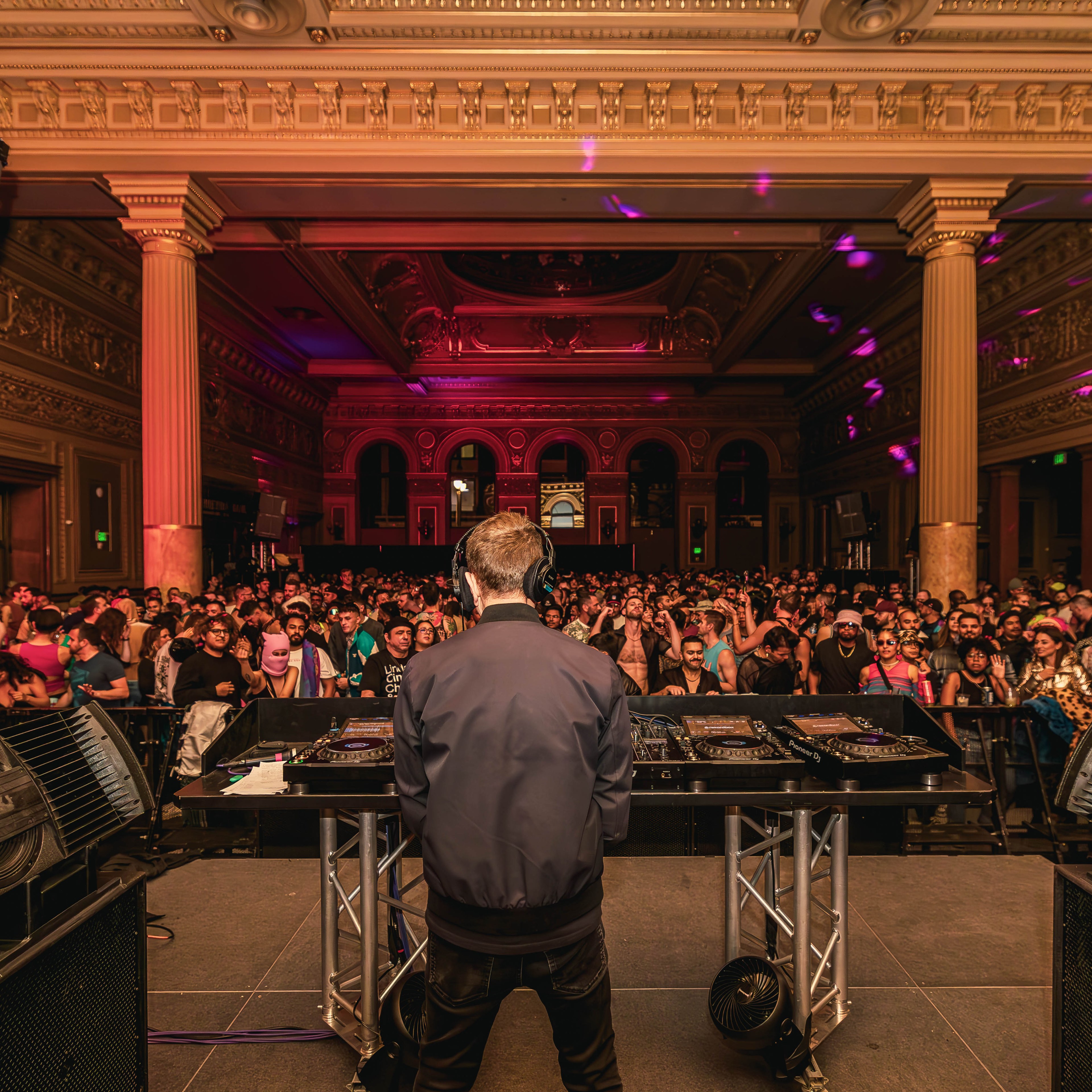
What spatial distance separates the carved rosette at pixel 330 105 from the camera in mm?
10336

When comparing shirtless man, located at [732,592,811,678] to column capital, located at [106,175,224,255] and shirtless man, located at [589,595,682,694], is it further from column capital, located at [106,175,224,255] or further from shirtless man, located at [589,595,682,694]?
column capital, located at [106,175,224,255]

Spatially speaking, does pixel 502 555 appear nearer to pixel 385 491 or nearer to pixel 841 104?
pixel 841 104

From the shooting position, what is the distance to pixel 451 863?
1947 millimetres

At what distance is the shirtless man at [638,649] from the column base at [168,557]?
7.09 meters

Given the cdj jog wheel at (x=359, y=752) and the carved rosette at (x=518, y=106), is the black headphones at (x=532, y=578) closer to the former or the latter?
the cdj jog wheel at (x=359, y=752)

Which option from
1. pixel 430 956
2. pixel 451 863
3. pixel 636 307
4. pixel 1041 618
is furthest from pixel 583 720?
pixel 636 307

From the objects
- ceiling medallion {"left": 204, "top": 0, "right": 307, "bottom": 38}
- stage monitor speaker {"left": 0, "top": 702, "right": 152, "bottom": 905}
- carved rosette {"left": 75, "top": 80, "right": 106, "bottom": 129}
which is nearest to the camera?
stage monitor speaker {"left": 0, "top": 702, "right": 152, "bottom": 905}

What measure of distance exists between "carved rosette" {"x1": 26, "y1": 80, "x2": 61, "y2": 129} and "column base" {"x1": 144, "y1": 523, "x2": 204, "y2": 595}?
Answer: 6.05 meters

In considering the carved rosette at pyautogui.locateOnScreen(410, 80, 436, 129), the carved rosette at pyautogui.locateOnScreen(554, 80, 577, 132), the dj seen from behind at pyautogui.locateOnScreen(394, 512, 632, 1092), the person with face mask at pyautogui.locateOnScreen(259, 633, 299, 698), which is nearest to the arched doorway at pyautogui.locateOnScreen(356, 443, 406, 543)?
the carved rosette at pyautogui.locateOnScreen(410, 80, 436, 129)

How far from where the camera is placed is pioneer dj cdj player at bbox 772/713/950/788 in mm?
2758

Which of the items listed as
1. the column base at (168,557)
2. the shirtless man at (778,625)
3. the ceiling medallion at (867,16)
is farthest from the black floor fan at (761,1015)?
the ceiling medallion at (867,16)

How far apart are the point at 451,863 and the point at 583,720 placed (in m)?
0.53

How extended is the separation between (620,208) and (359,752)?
453 inches

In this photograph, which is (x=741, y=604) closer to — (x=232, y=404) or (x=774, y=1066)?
(x=774, y=1066)
